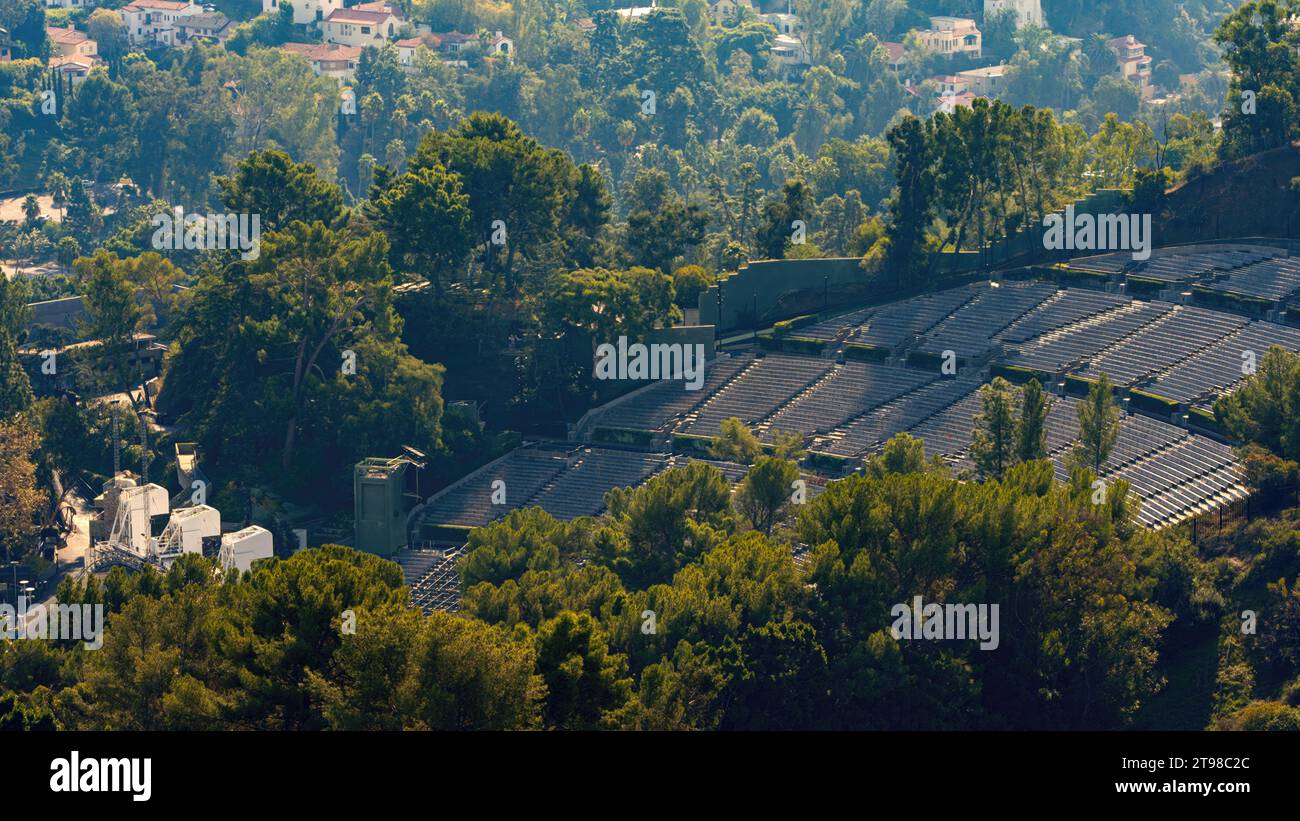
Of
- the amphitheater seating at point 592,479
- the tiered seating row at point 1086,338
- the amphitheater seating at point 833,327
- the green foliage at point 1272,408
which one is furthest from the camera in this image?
the amphitheater seating at point 833,327

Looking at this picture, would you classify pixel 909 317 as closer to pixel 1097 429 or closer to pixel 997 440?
pixel 997 440

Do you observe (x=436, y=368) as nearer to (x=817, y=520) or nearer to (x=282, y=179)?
(x=282, y=179)

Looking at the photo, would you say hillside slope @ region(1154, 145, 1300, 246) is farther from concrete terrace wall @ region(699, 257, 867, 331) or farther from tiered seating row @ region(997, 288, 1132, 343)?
concrete terrace wall @ region(699, 257, 867, 331)

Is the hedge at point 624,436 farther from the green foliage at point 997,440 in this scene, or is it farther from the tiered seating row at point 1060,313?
the green foliage at point 997,440

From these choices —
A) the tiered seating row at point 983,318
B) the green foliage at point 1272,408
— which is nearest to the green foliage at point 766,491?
the green foliage at point 1272,408

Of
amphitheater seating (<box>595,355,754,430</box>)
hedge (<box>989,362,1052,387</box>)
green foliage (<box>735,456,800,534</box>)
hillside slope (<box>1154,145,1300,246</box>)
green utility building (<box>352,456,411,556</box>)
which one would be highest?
hillside slope (<box>1154,145,1300,246</box>)

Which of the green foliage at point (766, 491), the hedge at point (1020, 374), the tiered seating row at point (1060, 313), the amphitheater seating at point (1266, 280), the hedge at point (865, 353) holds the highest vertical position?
the amphitheater seating at point (1266, 280)

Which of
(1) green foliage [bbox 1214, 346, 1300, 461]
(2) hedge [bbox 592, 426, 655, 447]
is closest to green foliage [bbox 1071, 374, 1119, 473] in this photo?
(1) green foliage [bbox 1214, 346, 1300, 461]

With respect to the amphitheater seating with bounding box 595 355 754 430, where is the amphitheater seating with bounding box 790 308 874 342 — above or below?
above

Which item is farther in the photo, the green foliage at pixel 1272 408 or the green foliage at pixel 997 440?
the green foliage at pixel 997 440

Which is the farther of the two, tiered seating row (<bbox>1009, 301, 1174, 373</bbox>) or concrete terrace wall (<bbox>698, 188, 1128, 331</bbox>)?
concrete terrace wall (<bbox>698, 188, 1128, 331</bbox>)
